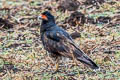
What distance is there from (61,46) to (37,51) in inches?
48.5

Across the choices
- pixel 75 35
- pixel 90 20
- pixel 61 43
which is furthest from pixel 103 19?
pixel 61 43

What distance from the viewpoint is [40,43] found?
1057 centimetres

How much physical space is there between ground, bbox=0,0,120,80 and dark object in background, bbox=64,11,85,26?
5 centimetres

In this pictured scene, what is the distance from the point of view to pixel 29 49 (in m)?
10.2

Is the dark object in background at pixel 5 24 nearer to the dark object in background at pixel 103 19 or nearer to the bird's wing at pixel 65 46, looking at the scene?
the dark object in background at pixel 103 19

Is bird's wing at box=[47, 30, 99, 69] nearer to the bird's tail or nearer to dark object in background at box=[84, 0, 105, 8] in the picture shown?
the bird's tail

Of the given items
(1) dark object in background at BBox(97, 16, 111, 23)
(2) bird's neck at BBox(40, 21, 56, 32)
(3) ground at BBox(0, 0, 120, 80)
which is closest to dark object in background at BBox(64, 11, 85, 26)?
(3) ground at BBox(0, 0, 120, 80)

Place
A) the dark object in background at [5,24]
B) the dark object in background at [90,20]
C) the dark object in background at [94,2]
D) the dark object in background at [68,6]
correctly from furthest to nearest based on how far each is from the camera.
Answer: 1. the dark object in background at [94,2]
2. the dark object in background at [68,6]
3. the dark object in background at [90,20]
4. the dark object in background at [5,24]

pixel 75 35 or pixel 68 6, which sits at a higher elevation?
pixel 68 6

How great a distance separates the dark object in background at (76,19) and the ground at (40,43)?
0.05m

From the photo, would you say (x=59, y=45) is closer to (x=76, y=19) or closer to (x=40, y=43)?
(x=40, y=43)

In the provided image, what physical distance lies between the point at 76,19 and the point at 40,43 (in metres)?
1.49

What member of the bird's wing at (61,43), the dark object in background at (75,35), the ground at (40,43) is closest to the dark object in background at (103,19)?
the ground at (40,43)

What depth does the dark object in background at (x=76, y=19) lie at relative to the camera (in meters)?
11.7
